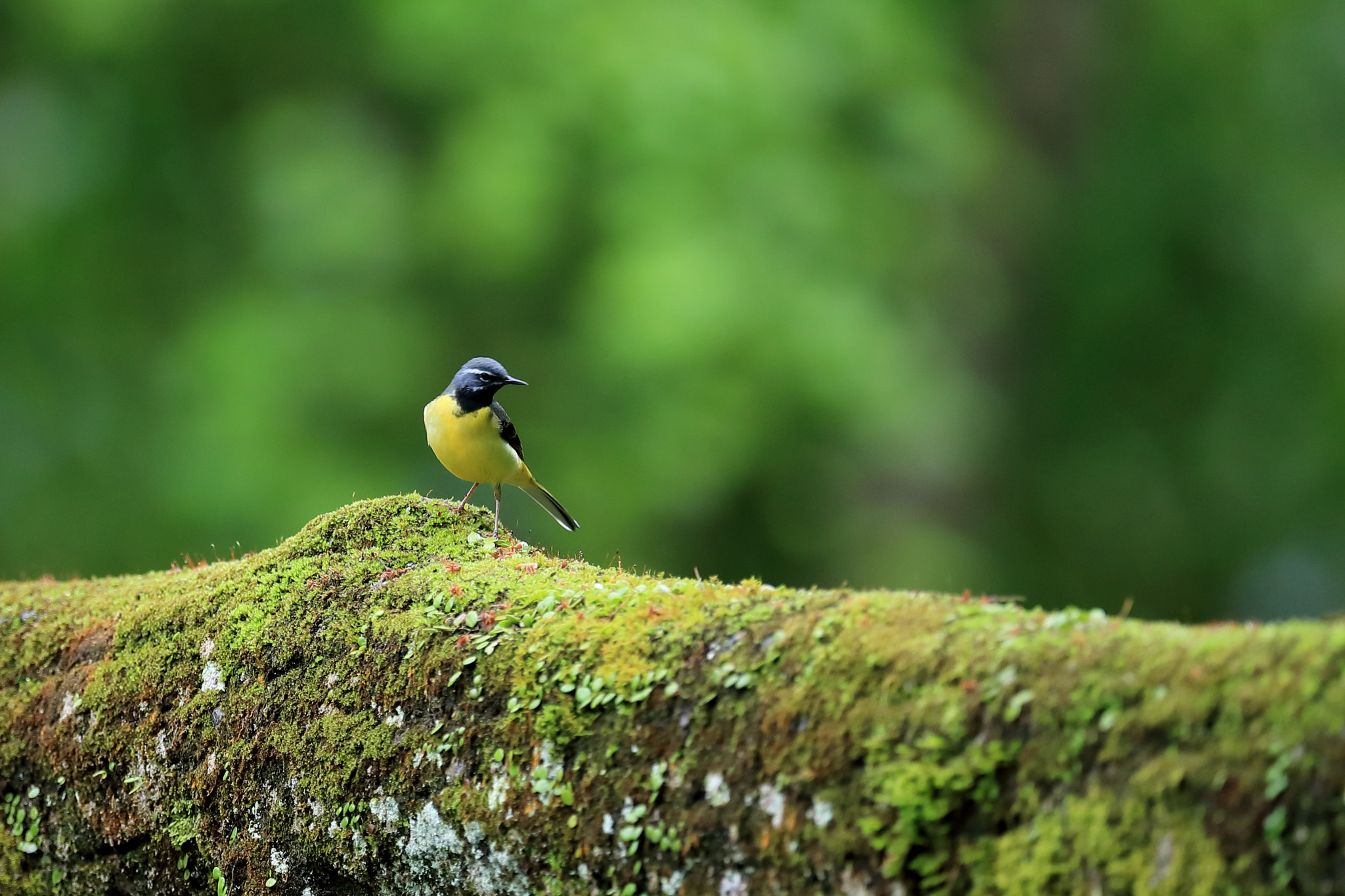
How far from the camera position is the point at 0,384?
14.3 metres

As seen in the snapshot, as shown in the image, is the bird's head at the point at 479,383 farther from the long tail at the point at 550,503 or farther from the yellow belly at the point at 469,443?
the long tail at the point at 550,503

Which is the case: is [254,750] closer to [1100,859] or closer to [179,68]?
[1100,859]

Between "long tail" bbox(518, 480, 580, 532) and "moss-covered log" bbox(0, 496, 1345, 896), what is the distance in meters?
2.17

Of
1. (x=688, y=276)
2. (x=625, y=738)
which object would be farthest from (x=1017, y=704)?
(x=688, y=276)

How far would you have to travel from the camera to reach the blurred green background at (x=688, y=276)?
12000 millimetres

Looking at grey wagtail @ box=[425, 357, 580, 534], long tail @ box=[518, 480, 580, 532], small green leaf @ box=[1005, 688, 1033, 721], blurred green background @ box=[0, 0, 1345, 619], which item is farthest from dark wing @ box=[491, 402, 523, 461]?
blurred green background @ box=[0, 0, 1345, 619]

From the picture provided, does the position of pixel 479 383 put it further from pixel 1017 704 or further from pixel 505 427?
pixel 1017 704

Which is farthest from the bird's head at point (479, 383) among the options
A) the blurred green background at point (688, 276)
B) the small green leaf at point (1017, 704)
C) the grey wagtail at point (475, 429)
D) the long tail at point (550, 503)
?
the blurred green background at point (688, 276)

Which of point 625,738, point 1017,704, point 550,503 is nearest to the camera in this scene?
point 1017,704

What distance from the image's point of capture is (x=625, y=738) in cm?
281

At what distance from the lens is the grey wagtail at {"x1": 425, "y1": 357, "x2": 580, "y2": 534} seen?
5578mm

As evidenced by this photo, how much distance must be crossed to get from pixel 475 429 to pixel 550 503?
1.05 metres

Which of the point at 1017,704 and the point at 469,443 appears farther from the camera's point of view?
the point at 469,443

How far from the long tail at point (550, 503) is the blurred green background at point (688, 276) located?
4.54m
